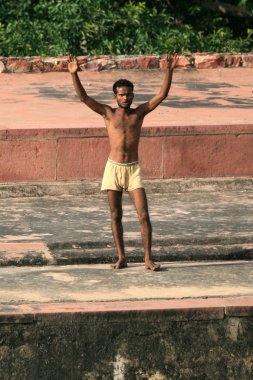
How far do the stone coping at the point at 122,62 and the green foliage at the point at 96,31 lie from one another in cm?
74

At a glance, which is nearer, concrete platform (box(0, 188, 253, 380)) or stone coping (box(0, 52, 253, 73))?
concrete platform (box(0, 188, 253, 380))

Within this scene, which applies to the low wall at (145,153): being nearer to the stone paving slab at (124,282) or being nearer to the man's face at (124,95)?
the stone paving slab at (124,282)

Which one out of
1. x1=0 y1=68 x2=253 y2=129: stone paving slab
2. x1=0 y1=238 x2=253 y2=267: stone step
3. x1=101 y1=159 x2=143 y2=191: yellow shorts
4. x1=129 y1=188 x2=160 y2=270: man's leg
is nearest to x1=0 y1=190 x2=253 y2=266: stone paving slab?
x1=0 y1=238 x2=253 y2=267: stone step

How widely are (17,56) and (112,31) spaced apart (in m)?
1.38

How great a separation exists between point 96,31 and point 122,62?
116 cm

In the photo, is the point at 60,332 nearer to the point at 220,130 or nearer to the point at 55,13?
the point at 220,130

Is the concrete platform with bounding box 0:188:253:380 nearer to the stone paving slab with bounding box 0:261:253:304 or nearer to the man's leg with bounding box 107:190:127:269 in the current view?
the stone paving slab with bounding box 0:261:253:304

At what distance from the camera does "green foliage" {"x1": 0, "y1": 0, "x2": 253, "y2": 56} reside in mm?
16078

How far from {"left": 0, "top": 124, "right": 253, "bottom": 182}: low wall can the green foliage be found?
4214 millimetres

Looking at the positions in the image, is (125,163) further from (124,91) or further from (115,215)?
(124,91)

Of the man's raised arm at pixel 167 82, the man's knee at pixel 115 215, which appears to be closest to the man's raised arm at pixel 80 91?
the man's raised arm at pixel 167 82

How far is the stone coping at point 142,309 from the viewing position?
837cm

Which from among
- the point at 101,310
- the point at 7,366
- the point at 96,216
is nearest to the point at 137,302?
the point at 101,310

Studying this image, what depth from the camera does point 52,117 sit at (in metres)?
12.5
